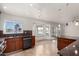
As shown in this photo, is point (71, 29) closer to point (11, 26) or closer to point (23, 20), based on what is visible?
point (23, 20)

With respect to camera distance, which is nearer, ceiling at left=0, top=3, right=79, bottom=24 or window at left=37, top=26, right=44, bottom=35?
ceiling at left=0, top=3, right=79, bottom=24

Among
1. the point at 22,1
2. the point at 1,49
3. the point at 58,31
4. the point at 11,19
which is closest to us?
the point at 22,1

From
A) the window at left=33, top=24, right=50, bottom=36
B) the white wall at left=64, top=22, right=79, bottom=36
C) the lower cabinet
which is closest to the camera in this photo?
the white wall at left=64, top=22, right=79, bottom=36

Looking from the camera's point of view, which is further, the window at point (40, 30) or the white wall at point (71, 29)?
the window at point (40, 30)

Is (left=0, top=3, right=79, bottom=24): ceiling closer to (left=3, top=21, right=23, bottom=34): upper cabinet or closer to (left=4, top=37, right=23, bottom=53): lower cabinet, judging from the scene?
(left=3, top=21, right=23, bottom=34): upper cabinet

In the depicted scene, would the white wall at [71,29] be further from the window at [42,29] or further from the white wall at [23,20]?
the white wall at [23,20]

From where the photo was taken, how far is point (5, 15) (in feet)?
7.06

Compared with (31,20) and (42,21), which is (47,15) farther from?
(31,20)

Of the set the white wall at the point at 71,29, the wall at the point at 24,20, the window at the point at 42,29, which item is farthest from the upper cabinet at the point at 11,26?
the white wall at the point at 71,29

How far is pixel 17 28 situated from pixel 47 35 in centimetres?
65

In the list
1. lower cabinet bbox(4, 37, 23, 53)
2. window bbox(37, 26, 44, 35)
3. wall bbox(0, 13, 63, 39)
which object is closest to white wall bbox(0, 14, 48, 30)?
wall bbox(0, 13, 63, 39)

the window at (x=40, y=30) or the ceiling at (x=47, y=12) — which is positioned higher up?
the ceiling at (x=47, y=12)

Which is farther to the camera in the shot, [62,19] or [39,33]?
[39,33]

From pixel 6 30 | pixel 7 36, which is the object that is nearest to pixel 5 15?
pixel 6 30
